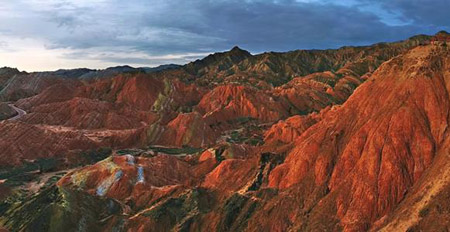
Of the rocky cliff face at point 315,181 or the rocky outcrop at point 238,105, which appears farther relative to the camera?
the rocky outcrop at point 238,105

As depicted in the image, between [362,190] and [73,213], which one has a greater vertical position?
[362,190]

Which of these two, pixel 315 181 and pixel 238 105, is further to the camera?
pixel 238 105

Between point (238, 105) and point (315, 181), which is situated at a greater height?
point (238, 105)

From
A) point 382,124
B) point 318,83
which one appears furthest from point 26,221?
point 318,83

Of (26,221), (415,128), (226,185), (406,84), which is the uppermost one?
(406,84)

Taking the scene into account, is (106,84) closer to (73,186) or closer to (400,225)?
(73,186)

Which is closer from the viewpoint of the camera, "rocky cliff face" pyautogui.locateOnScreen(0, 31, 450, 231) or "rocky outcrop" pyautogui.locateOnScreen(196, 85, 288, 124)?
"rocky cliff face" pyautogui.locateOnScreen(0, 31, 450, 231)

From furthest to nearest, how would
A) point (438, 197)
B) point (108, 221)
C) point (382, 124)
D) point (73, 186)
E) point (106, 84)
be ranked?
point (106, 84) → point (73, 186) → point (108, 221) → point (382, 124) → point (438, 197)

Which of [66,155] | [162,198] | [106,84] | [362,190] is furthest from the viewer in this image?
[106,84]

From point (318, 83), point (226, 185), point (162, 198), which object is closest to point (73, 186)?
point (162, 198)

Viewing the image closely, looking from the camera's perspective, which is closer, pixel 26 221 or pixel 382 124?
pixel 382 124
